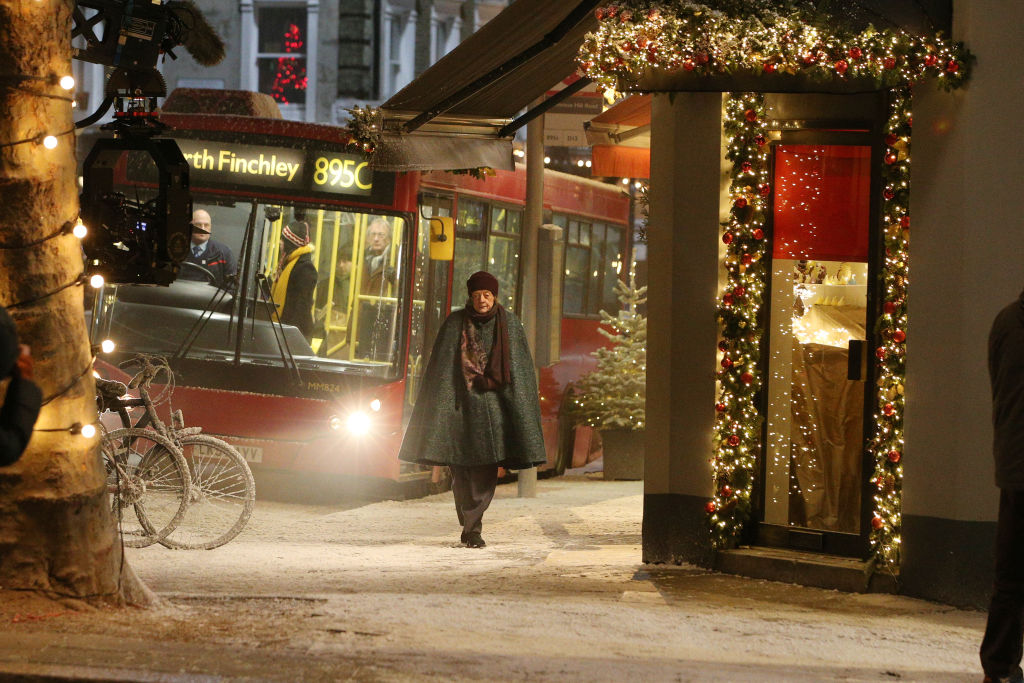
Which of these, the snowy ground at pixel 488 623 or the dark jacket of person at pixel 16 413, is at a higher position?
the dark jacket of person at pixel 16 413

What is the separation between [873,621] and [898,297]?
1.93 meters

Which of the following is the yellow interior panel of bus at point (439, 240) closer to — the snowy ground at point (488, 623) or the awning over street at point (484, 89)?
the awning over street at point (484, 89)

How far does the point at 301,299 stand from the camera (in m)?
13.8

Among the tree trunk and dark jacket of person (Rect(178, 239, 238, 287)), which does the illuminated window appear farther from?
the tree trunk

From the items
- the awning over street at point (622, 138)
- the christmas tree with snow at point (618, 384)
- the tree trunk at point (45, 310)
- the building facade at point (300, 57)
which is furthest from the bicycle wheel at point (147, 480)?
the building facade at point (300, 57)

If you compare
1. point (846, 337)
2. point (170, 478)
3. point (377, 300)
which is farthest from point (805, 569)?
point (377, 300)

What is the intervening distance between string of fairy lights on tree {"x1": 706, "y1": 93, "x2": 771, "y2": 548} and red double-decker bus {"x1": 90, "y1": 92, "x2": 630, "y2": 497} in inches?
176

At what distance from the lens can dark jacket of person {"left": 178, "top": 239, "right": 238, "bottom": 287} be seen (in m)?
13.9

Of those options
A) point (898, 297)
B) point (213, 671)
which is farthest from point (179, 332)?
point (213, 671)

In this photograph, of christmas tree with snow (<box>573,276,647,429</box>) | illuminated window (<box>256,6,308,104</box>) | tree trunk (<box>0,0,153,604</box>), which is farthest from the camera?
illuminated window (<box>256,6,308,104</box>)

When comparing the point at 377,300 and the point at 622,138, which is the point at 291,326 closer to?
the point at 377,300

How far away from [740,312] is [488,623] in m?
2.98

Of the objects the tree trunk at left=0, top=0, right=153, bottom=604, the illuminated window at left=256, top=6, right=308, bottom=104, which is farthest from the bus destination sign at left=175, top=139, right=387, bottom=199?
the illuminated window at left=256, top=6, right=308, bottom=104

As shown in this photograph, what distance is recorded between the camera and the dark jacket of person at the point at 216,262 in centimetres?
1385
